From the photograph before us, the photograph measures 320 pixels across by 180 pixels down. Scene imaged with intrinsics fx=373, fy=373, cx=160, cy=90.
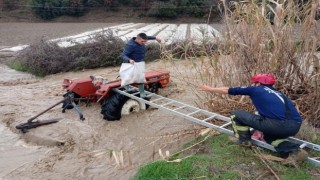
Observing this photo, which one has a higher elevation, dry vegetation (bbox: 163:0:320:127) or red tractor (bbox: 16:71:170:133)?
dry vegetation (bbox: 163:0:320:127)

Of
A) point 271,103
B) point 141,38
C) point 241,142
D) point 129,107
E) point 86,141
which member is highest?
point 141,38

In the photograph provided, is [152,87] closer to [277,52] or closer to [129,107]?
[129,107]

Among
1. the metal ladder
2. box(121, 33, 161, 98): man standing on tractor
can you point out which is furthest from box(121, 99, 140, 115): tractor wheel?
box(121, 33, 161, 98): man standing on tractor

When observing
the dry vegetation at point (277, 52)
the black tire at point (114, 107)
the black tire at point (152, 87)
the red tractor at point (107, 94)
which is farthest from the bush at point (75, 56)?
the dry vegetation at point (277, 52)

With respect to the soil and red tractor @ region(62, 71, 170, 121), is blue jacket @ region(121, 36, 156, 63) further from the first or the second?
the soil

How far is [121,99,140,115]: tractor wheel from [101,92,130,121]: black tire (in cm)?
7

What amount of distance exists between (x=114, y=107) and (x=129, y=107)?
0.96 ft

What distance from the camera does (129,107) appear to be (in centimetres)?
656

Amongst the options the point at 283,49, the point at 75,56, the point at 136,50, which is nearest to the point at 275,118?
the point at 283,49

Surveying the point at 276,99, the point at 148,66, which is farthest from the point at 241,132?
the point at 148,66

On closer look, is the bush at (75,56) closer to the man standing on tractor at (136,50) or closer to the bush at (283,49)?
the man standing on tractor at (136,50)

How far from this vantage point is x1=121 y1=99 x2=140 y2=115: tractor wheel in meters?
6.52

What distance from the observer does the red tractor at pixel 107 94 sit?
6434mm

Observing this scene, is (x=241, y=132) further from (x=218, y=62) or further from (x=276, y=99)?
(x=218, y=62)
